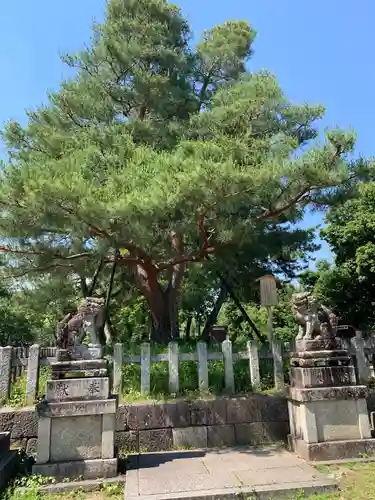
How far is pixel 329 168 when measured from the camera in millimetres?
7148

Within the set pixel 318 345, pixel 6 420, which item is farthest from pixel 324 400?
pixel 6 420

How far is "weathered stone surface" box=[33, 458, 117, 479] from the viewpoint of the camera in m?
5.10

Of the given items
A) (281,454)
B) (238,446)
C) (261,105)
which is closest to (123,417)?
(238,446)

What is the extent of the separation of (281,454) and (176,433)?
174 centimetres

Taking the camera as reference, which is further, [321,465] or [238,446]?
[238,446]

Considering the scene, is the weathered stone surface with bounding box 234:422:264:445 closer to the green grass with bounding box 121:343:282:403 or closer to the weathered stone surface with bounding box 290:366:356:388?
the green grass with bounding box 121:343:282:403

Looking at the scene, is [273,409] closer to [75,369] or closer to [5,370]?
[75,369]

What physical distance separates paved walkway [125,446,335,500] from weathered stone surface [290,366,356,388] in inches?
43.4

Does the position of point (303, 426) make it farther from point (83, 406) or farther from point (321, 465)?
point (83, 406)

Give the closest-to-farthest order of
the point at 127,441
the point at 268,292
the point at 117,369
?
1. the point at 127,441
2. the point at 117,369
3. the point at 268,292

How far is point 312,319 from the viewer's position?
6.32m

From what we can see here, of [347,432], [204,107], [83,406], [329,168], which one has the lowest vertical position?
[347,432]

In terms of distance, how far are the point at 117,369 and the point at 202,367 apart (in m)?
1.56

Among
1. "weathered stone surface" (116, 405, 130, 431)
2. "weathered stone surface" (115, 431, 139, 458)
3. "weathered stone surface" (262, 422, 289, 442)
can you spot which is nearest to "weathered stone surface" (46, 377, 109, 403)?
"weathered stone surface" (116, 405, 130, 431)
